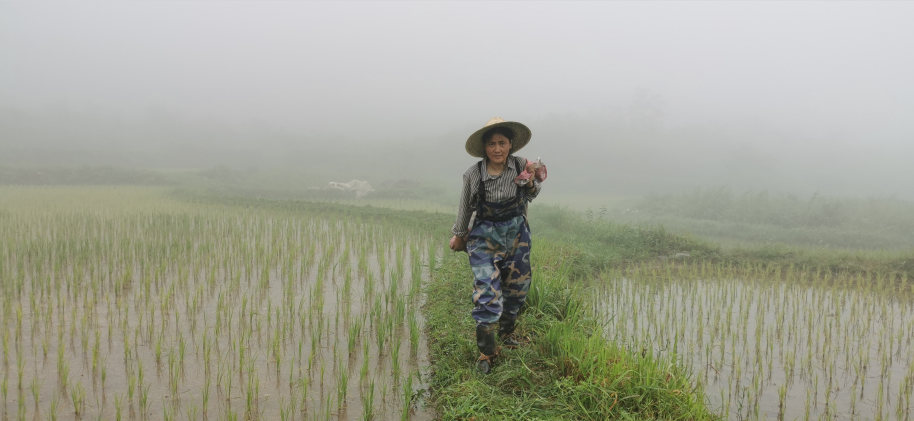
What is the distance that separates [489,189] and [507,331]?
97cm

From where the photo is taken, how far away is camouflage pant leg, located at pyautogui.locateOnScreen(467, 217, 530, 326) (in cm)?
292

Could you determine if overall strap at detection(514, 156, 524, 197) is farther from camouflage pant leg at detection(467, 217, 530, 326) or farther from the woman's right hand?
the woman's right hand

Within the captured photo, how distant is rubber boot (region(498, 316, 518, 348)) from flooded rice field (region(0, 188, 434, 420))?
0.54 m

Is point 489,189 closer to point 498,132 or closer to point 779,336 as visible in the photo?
point 498,132

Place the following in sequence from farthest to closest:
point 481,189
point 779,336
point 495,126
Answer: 1. point 779,336
2. point 481,189
3. point 495,126

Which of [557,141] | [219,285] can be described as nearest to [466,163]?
[557,141]

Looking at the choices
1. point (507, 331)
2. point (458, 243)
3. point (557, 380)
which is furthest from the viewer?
point (507, 331)

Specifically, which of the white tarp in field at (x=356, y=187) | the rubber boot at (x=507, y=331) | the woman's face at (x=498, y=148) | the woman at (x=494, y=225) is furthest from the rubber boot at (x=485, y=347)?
the white tarp in field at (x=356, y=187)

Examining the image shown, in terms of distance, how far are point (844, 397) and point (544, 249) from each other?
3.76 metres

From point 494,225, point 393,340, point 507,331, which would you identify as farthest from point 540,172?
point 393,340

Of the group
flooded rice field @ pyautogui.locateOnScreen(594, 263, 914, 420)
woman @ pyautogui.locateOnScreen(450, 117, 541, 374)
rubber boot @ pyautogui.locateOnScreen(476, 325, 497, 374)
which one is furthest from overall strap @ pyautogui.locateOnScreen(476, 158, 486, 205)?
flooded rice field @ pyautogui.locateOnScreen(594, 263, 914, 420)

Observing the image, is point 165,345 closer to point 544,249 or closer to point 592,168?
point 544,249

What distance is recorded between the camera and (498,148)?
296 cm

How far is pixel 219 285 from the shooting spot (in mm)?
5203
